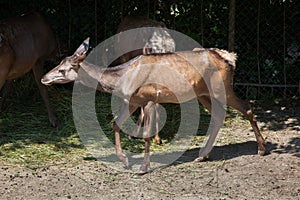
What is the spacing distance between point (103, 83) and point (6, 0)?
352cm

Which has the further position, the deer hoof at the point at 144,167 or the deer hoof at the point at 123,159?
the deer hoof at the point at 123,159

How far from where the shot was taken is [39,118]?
347 inches

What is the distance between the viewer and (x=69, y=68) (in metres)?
6.77

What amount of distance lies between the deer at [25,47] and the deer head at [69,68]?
106 centimetres

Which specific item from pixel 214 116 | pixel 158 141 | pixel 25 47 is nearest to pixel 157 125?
pixel 158 141

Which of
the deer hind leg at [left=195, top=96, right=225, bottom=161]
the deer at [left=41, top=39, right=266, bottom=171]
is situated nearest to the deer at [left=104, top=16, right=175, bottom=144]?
the deer hind leg at [left=195, top=96, right=225, bottom=161]

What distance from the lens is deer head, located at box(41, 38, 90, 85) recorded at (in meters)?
6.70

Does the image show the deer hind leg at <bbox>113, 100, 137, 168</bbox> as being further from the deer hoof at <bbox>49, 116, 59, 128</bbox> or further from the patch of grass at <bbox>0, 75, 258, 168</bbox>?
the deer hoof at <bbox>49, 116, 59, 128</bbox>

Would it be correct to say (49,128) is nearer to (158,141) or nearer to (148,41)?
(158,141)

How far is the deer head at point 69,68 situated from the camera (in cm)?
670

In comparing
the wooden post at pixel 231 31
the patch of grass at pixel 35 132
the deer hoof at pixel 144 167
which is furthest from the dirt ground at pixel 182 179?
the wooden post at pixel 231 31

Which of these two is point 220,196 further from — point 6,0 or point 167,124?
point 6,0

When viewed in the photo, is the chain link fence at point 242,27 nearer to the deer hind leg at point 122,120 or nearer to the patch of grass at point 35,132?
the patch of grass at point 35,132

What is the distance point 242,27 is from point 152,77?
3780mm
